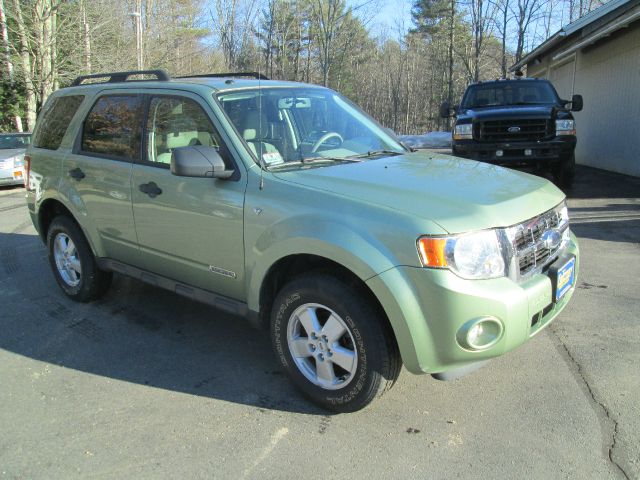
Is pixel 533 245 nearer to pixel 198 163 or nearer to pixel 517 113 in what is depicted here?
pixel 198 163

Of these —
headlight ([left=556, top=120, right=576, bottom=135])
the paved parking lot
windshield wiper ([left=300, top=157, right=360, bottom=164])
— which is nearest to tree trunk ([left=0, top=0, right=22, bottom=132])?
the paved parking lot

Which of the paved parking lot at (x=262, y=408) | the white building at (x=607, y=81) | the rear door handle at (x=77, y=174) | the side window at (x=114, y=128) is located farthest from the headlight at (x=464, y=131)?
the rear door handle at (x=77, y=174)

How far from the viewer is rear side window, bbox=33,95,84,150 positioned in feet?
15.4

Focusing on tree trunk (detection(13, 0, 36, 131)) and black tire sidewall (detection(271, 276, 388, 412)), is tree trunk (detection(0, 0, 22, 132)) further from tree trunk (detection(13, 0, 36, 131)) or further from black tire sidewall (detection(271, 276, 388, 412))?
black tire sidewall (detection(271, 276, 388, 412))

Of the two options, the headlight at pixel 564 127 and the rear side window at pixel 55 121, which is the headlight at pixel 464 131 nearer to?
the headlight at pixel 564 127

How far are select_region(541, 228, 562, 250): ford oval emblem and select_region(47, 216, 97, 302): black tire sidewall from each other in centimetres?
360

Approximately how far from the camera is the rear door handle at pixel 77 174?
14.3 feet

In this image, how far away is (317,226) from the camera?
281 centimetres

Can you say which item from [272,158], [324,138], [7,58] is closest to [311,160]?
[272,158]

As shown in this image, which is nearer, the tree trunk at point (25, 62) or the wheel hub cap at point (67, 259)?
the wheel hub cap at point (67, 259)

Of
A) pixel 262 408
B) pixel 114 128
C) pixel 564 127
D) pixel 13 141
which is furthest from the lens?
pixel 13 141

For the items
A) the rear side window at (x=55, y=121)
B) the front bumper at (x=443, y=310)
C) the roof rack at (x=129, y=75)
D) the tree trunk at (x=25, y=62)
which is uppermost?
the tree trunk at (x=25, y=62)

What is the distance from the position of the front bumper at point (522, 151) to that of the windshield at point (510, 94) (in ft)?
4.30

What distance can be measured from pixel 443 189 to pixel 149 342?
→ 8.17 ft
